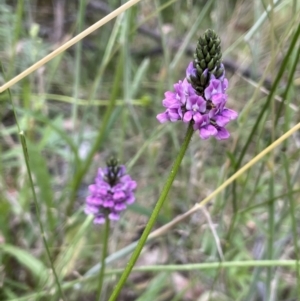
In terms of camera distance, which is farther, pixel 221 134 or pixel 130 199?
pixel 130 199

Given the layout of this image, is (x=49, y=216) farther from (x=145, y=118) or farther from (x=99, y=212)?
(x=145, y=118)

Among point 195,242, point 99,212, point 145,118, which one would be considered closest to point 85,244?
point 195,242

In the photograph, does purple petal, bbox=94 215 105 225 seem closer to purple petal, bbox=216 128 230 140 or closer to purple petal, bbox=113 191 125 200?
purple petal, bbox=113 191 125 200

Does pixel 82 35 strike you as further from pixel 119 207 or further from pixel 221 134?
pixel 119 207

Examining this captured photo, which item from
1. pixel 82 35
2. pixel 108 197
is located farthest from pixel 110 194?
pixel 82 35

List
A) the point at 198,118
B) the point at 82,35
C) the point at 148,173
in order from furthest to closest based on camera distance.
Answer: the point at 148,173
the point at 82,35
the point at 198,118

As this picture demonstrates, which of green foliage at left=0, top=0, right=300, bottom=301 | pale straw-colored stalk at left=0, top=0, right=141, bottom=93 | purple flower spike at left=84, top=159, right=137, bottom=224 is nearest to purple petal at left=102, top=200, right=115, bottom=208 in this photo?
purple flower spike at left=84, top=159, right=137, bottom=224
